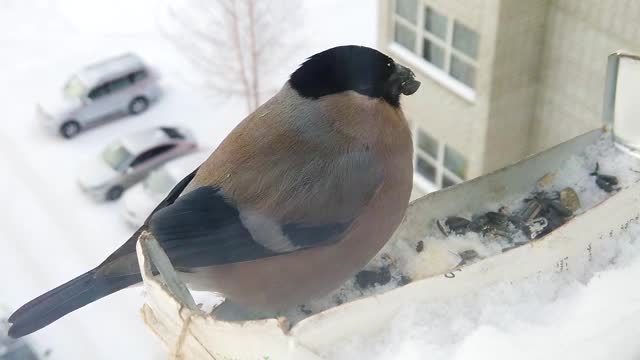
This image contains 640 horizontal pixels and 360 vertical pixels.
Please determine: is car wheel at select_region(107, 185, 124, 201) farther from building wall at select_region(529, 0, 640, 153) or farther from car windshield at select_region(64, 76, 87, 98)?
building wall at select_region(529, 0, 640, 153)

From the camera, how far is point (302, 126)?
63 centimetres

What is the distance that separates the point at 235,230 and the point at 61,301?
0.19 meters

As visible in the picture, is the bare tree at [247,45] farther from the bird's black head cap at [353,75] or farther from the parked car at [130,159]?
the bird's black head cap at [353,75]

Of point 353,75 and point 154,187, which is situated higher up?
point 353,75

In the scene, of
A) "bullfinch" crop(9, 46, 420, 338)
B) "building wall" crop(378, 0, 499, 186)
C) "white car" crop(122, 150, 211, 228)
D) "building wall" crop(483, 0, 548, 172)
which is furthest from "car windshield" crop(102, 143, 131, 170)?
"bullfinch" crop(9, 46, 420, 338)

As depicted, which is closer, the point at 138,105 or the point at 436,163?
the point at 436,163

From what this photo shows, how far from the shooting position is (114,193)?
7.22ft

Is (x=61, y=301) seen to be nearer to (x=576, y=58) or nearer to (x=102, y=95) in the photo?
(x=576, y=58)

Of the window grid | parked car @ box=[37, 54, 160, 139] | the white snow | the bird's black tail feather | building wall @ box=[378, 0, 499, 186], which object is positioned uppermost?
the white snow

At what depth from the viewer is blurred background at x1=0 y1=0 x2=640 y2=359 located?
4.65ft

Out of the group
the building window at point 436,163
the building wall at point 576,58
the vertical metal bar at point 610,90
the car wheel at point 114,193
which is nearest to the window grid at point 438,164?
the building window at point 436,163

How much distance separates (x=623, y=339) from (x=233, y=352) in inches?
9.0

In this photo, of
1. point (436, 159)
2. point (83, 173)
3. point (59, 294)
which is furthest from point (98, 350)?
point (59, 294)

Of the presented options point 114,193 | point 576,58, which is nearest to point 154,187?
point 114,193
